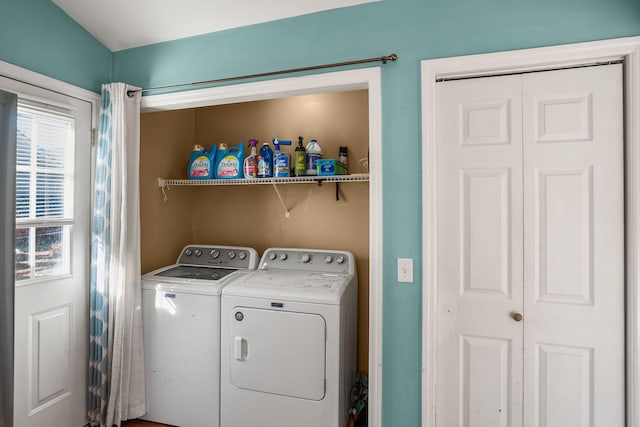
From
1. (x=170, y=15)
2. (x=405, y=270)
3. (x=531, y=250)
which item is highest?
(x=170, y=15)

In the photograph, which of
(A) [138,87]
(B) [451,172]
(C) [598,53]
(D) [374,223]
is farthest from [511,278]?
(A) [138,87]

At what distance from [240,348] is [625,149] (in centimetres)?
211

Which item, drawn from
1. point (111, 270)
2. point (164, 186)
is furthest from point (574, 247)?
point (164, 186)

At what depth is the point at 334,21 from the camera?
70.4 inches

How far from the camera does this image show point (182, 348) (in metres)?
2.12

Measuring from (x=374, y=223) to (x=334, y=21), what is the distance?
1073 mm

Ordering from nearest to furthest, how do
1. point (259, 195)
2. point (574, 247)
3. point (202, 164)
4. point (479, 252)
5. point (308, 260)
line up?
point (574, 247), point (479, 252), point (308, 260), point (202, 164), point (259, 195)

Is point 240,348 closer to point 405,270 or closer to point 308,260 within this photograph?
point 308,260

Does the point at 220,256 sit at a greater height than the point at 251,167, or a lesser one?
lesser

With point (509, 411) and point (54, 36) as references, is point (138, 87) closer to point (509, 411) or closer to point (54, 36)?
point (54, 36)

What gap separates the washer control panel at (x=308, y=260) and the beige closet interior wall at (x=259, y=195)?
0.22 m

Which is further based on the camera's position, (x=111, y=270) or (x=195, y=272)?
(x=195, y=272)

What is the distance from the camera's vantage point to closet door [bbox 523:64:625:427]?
1454mm

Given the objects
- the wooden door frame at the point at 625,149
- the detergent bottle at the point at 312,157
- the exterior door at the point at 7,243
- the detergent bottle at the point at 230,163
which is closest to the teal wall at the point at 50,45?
the exterior door at the point at 7,243
